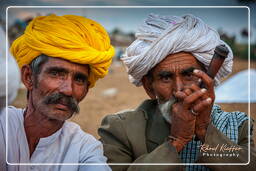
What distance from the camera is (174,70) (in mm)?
3914

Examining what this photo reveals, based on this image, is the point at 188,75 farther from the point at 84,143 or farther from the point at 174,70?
the point at 84,143

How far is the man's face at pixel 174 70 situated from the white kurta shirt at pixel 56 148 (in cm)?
66

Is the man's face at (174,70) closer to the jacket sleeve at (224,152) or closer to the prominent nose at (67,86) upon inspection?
the jacket sleeve at (224,152)

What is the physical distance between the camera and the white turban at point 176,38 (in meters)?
3.87

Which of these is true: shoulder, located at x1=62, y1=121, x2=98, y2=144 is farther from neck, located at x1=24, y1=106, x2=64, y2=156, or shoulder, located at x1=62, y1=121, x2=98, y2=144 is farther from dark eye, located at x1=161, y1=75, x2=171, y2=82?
dark eye, located at x1=161, y1=75, x2=171, y2=82

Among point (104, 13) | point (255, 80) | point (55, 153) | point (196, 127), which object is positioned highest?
point (104, 13)

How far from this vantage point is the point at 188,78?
386 centimetres

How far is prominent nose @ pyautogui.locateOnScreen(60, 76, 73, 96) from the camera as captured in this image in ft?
12.5

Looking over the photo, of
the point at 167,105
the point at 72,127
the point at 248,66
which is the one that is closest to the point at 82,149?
the point at 72,127

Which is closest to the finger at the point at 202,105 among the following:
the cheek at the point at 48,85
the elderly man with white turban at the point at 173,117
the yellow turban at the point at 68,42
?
the elderly man with white turban at the point at 173,117

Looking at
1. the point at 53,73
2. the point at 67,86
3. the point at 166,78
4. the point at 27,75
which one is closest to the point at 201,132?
the point at 166,78

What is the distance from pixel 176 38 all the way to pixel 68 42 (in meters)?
0.79

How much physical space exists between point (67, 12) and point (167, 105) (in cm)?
101

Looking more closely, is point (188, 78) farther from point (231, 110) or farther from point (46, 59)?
point (46, 59)
